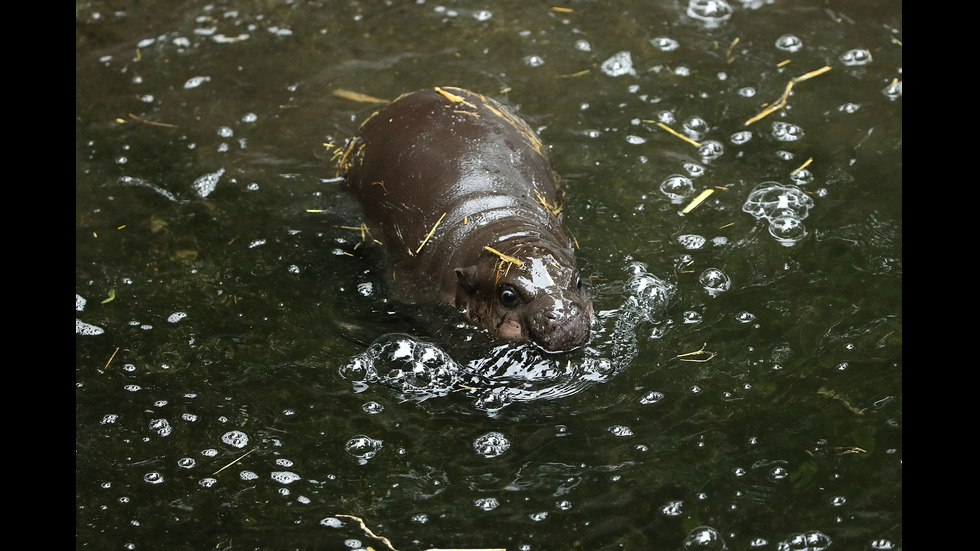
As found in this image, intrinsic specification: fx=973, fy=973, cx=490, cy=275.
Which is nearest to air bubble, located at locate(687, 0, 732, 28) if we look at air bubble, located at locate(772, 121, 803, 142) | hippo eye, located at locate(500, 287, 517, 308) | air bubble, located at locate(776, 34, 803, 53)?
air bubble, located at locate(776, 34, 803, 53)

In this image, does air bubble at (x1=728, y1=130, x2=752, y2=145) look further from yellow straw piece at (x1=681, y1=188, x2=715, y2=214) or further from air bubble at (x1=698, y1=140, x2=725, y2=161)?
yellow straw piece at (x1=681, y1=188, x2=715, y2=214)

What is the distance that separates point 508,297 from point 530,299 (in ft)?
0.52

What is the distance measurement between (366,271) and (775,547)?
132 inches

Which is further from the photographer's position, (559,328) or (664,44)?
(664,44)

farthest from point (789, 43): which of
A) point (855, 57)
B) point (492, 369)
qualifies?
point (492, 369)

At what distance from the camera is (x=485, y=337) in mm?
5992

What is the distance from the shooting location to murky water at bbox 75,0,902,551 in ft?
16.2

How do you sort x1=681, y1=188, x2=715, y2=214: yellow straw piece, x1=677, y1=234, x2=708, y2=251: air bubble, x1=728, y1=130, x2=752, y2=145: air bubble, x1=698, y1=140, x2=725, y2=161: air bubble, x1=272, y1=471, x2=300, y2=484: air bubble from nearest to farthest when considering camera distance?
x1=272, y1=471, x2=300, y2=484: air bubble
x1=677, y1=234, x2=708, y2=251: air bubble
x1=681, y1=188, x2=715, y2=214: yellow straw piece
x1=698, y1=140, x2=725, y2=161: air bubble
x1=728, y1=130, x2=752, y2=145: air bubble

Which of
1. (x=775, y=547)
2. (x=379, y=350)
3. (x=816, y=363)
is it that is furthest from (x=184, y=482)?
(x=816, y=363)

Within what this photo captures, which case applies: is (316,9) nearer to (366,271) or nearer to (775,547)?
(366,271)

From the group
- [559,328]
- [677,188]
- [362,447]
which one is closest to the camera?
[362,447]

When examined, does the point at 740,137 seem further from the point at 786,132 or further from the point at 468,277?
the point at 468,277

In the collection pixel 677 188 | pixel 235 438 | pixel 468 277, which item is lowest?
pixel 677 188

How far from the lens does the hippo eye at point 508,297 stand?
5770mm
